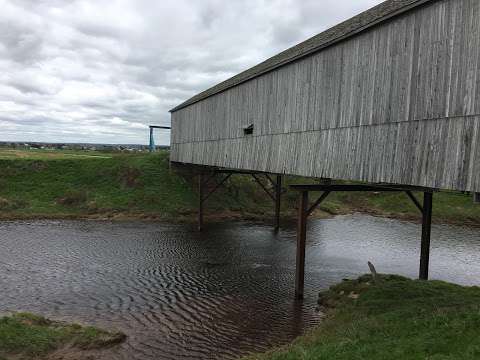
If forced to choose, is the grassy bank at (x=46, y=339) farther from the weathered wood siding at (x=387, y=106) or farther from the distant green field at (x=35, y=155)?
the distant green field at (x=35, y=155)

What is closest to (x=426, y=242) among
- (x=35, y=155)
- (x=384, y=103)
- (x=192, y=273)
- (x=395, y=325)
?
(x=384, y=103)

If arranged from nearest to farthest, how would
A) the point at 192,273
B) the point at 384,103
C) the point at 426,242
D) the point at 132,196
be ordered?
the point at 384,103, the point at 426,242, the point at 192,273, the point at 132,196

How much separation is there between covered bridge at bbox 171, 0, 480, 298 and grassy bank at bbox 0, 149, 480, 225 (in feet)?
63.8

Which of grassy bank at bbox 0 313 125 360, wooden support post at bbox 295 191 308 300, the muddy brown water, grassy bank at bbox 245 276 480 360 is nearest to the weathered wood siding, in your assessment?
wooden support post at bbox 295 191 308 300

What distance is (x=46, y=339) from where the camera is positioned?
12383 mm

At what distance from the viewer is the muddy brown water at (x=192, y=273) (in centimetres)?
1419

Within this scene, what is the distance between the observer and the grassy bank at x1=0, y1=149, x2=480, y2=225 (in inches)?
1500

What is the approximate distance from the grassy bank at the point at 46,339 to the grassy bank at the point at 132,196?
2393 centimetres

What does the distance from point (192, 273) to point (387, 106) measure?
42.0 feet

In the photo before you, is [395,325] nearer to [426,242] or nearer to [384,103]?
[384,103]

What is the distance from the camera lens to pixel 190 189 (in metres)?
43.1

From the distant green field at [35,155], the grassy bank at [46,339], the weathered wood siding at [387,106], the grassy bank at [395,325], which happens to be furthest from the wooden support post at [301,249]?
the distant green field at [35,155]

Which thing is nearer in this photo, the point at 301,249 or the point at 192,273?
the point at 301,249

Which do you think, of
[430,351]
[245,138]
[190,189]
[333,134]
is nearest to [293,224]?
[190,189]
